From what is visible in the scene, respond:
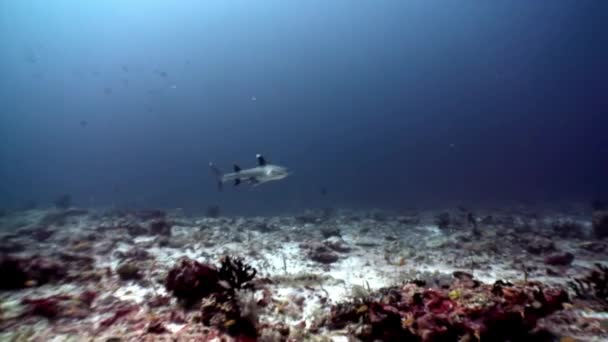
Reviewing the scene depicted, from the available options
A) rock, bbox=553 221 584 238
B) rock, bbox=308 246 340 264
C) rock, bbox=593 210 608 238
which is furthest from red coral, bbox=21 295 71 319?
rock, bbox=593 210 608 238

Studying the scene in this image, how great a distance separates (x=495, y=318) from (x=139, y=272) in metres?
8.00

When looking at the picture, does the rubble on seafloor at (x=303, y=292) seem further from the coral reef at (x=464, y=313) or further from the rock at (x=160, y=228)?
the rock at (x=160, y=228)

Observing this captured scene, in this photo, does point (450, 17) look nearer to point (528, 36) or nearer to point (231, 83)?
point (528, 36)

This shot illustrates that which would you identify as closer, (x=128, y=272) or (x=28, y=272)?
(x=28, y=272)

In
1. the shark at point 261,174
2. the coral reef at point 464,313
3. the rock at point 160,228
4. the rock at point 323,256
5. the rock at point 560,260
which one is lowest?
the rock at point 560,260

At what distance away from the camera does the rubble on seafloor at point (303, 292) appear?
366 centimetres

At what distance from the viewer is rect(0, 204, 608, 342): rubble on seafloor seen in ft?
12.0

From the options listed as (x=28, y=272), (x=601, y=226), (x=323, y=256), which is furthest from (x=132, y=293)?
(x=601, y=226)

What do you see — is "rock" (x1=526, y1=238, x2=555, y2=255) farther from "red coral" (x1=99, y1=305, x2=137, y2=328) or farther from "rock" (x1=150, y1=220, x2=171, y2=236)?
"rock" (x1=150, y1=220, x2=171, y2=236)

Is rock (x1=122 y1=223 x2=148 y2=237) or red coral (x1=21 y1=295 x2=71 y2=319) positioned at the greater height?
red coral (x1=21 y1=295 x2=71 y2=319)

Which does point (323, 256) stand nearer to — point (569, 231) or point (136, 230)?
point (136, 230)

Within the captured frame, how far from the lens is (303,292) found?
6211mm

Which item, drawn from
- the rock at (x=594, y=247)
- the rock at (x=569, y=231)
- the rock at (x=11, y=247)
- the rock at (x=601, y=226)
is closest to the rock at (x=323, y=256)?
the rock at (x=594, y=247)

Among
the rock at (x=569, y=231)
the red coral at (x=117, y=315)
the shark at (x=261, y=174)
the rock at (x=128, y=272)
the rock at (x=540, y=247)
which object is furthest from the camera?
the rock at (x=569, y=231)
